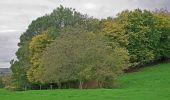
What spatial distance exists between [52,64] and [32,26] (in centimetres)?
2629

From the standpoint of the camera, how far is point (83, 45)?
6556cm

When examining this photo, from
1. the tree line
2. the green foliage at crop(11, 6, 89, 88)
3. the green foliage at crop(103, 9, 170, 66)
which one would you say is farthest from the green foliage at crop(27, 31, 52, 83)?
the green foliage at crop(103, 9, 170, 66)

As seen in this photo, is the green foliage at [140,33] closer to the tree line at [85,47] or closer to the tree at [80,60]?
the tree line at [85,47]

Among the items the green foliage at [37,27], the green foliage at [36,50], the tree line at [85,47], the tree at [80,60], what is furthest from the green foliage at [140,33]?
the tree at [80,60]

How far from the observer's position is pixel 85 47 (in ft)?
214

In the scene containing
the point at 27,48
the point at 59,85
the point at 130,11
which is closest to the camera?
the point at 59,85

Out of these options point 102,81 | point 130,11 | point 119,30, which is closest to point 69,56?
point 102,81

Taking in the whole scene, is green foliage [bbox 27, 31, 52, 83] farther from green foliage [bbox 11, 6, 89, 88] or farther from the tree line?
green foliage [bbox 11, 6, 89, 88]

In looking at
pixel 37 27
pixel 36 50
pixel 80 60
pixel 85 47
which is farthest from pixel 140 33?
pixel 80 60

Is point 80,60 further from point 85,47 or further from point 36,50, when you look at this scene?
point 36,50

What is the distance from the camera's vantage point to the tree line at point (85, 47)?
214 ft

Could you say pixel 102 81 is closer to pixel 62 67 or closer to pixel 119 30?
pixel 62 67

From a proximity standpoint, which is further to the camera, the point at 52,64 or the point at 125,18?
the point at 125,18

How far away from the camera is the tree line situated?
2569 inches
